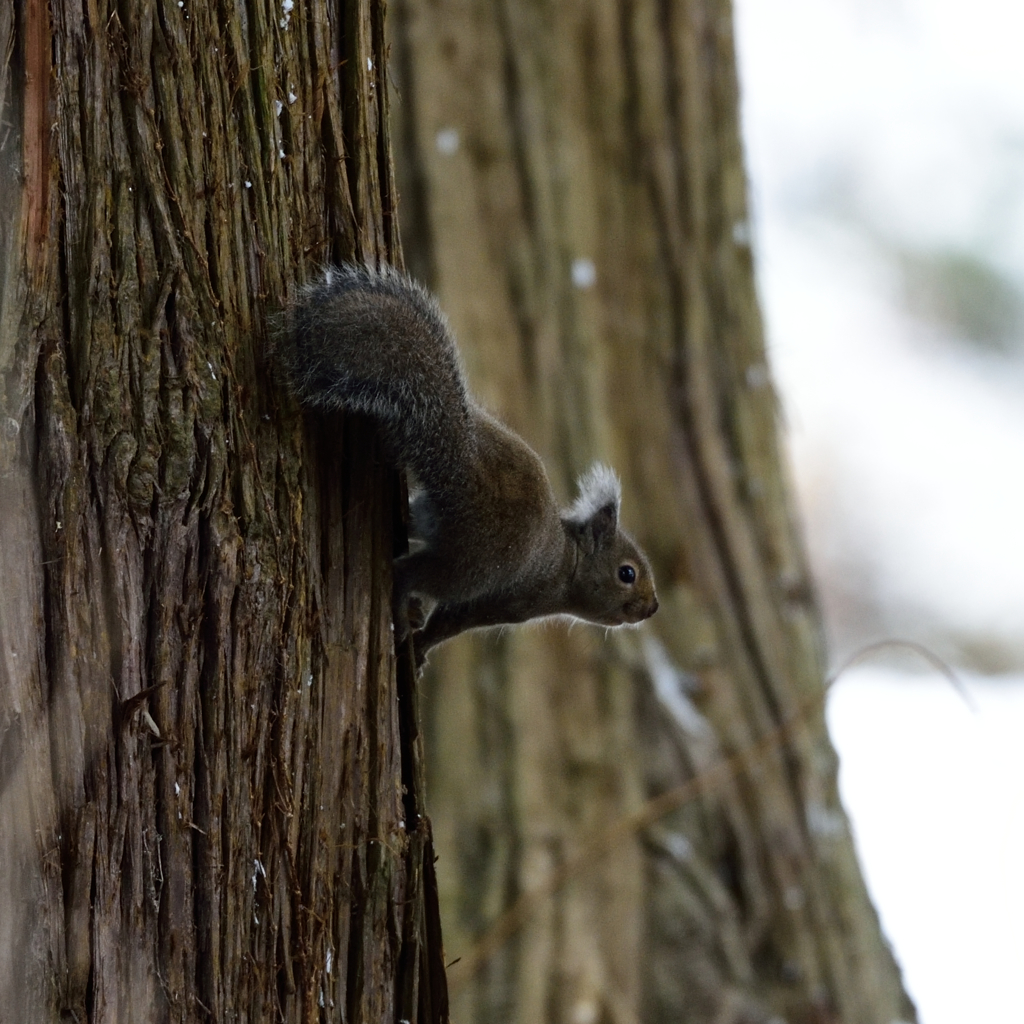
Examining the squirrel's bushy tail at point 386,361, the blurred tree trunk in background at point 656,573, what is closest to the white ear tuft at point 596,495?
the squirrel's bushy tail at point 386,361

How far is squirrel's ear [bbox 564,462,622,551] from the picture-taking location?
3.53 m

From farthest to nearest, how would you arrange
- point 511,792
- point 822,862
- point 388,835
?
point 822,862
point 511,792
point 388,835

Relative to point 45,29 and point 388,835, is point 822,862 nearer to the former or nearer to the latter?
point 388,835

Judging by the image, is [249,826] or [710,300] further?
[710,300]

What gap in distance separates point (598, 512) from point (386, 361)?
138 centimetres

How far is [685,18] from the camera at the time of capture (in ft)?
17.6

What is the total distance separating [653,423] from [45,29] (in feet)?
11.8

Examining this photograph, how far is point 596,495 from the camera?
11.7 ft

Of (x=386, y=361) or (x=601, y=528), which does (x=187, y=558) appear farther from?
(x=601, y=528)

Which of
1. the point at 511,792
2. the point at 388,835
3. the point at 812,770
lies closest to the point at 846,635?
the point at 812,770

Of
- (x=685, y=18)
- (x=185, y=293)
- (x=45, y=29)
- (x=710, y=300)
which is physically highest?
(x=685, y=18)

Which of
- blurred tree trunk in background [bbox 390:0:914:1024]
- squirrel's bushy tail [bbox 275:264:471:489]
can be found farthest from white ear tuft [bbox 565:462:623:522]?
blurred tree trunk in background [bbox 390:0:914:1024]

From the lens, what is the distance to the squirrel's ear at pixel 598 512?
11.6ft

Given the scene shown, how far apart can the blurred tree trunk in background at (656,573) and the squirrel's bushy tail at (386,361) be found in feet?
7.89
